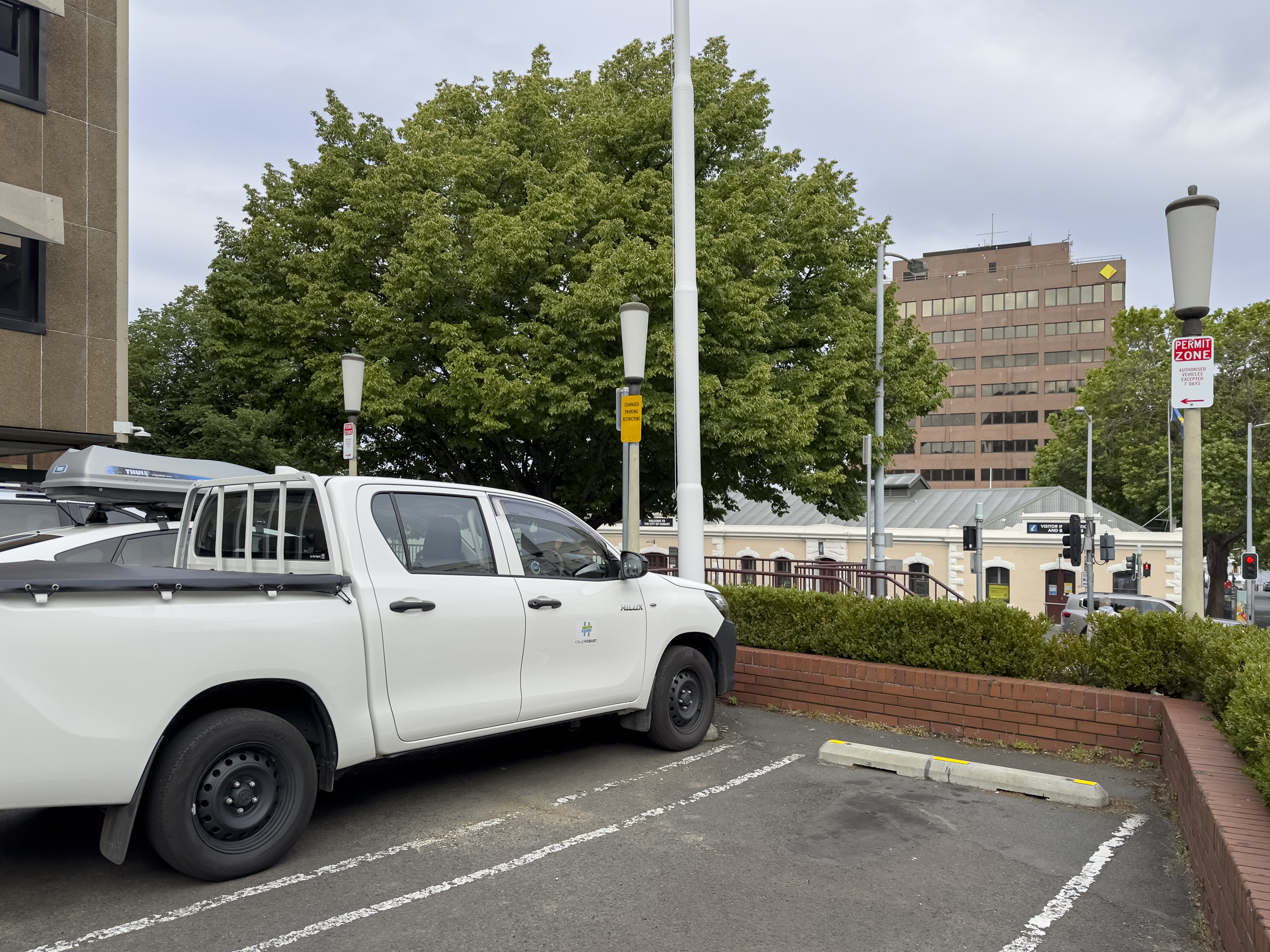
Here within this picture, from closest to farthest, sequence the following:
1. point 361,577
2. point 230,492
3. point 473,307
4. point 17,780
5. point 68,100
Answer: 1. point 17,780
2. point 361,577
3. point 230,492
4. point 68,100
5. point 473,307

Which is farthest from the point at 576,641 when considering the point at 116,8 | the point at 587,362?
the point at 116,8

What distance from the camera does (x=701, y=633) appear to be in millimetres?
7477

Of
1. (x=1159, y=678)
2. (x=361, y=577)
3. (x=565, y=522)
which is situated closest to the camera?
(x=361, y=577)

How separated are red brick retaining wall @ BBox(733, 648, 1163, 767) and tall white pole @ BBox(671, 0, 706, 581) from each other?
1.19 metres

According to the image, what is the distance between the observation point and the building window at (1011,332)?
87.8 meters

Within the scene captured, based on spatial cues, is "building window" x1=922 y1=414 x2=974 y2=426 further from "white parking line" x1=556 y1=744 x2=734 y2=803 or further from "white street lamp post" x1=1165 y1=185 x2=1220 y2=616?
"white parking line" x1=556 y1=744 x2=734 y2=803

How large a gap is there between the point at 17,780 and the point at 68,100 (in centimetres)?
1554

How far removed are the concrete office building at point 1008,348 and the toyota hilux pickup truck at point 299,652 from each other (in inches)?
3278

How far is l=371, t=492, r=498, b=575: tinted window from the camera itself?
557 cm

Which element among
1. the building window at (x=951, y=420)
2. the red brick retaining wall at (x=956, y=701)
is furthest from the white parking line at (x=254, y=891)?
the building window at (x=951, y=420)

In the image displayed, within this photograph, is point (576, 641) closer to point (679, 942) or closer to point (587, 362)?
point (679, 942)

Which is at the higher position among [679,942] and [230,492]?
[230,492]

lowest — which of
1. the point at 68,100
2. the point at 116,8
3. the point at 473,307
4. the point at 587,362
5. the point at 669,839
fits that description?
→ the point at 669,839

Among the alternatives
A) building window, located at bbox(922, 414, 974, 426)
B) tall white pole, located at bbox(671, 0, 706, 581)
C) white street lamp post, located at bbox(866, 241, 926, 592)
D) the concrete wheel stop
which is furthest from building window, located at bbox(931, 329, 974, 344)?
the concrete wheel stop
